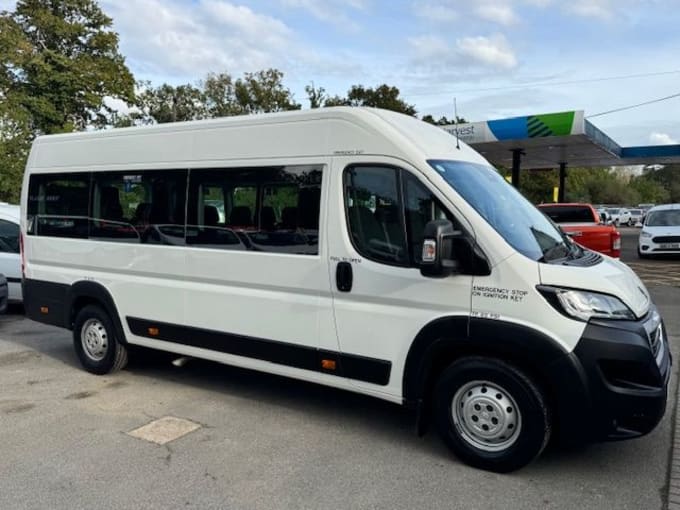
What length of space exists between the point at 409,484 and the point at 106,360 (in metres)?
3.78

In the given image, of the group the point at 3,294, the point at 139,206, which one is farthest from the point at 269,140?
the point at 3,294

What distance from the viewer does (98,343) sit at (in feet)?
21.0

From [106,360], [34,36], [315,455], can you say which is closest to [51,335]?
[106,360]

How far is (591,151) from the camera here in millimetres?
26578

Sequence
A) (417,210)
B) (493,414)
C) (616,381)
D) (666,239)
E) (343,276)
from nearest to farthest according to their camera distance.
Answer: (616,381) → (493,414) → (417,210) → (343,276) → (666,239)

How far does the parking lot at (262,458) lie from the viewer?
147 inches

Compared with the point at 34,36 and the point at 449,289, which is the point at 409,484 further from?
the point at 34,36

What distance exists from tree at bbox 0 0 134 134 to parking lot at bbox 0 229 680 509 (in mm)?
23221

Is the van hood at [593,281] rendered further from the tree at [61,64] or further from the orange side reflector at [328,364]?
the tree at [61,64]

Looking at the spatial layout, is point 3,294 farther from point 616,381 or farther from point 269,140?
point 616,381

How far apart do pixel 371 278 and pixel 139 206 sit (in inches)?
105

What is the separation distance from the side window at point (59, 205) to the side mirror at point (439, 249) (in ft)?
13.0

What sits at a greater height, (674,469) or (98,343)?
(98,343)

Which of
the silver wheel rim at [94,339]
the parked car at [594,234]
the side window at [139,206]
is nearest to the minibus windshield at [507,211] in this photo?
the side window at [139,206]
